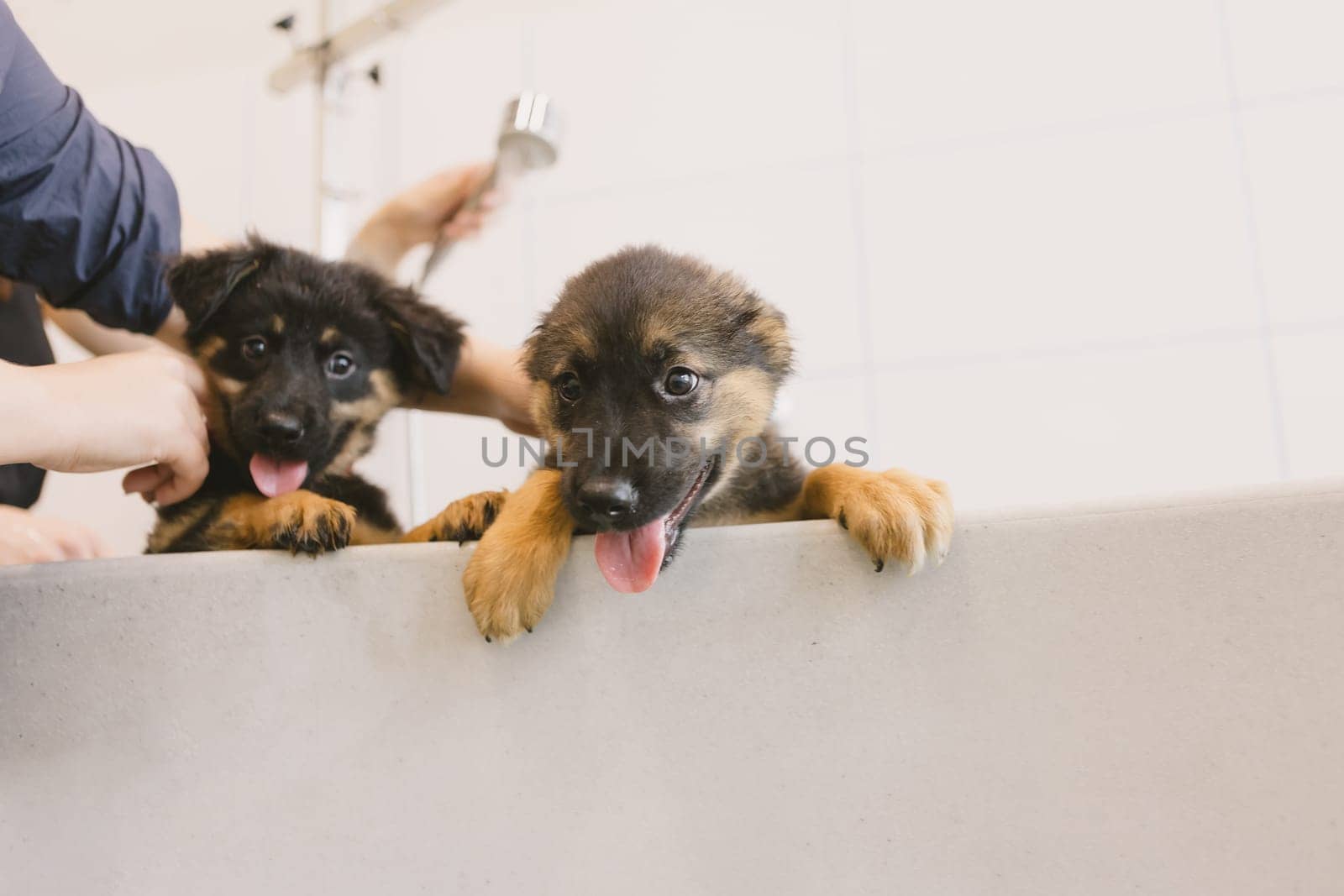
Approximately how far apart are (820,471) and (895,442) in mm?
1738

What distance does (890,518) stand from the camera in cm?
106

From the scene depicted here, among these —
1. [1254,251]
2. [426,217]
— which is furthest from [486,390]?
[1254,251]

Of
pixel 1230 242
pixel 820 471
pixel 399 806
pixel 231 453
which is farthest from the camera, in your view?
pixel 1230 242

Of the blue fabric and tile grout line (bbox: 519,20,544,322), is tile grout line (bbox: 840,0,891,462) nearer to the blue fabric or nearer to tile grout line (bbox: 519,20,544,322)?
tile grout line (bbox: 519,20,544,322)

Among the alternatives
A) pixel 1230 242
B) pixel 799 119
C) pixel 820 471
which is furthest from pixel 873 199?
pixel 820 471

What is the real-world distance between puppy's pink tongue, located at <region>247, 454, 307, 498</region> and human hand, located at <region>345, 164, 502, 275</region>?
715 millimetres

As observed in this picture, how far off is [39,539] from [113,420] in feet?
1.44

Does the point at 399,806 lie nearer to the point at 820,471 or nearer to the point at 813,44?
the point at 820,471

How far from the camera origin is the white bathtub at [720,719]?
0.98 meters

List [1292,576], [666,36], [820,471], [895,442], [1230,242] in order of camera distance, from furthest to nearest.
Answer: [666,36] → [895,442] → [1230,242] → [820,471] → [1292,576]

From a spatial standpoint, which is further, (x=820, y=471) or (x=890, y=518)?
(x=820, y=471)

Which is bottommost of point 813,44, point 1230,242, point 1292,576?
point 1292,576

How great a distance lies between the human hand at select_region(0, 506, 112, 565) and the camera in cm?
153

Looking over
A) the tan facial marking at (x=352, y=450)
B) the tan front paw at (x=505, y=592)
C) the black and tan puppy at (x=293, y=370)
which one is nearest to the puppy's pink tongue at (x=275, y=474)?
the black and tan puppy at (x=293, y=370)
